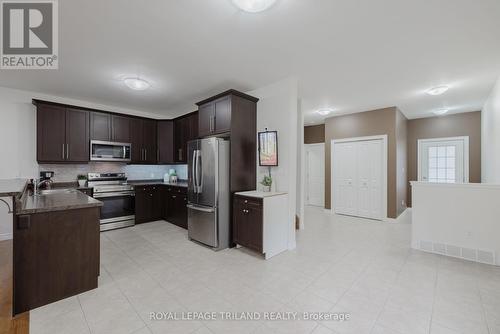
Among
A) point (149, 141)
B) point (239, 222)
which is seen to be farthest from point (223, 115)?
point (149, 141)

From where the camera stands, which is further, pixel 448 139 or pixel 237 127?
pixel 448 139

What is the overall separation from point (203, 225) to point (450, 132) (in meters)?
7.11

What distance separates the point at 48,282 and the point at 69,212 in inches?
26.8

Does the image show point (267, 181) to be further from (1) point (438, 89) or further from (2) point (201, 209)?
(1) point (438, 89)

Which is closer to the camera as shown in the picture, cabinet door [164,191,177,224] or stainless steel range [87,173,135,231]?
stainless steel range [87,173,135,231]

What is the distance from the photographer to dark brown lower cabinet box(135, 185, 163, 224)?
482 centimetres

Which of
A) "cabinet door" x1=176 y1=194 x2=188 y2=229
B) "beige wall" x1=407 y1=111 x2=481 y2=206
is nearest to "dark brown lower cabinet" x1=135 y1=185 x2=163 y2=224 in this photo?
"cabinet door" x1=176 y1=194 x2=188 y2=229

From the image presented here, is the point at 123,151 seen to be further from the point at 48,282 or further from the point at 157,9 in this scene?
the point at 157,9

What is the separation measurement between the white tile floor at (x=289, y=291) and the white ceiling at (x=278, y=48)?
2.83 metres

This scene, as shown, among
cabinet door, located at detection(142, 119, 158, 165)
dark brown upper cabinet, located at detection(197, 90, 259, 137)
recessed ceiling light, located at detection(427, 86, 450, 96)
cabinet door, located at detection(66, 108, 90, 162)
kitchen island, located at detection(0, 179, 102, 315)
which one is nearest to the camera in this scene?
kitchen island, located at detection(0, 179, 102, 315)

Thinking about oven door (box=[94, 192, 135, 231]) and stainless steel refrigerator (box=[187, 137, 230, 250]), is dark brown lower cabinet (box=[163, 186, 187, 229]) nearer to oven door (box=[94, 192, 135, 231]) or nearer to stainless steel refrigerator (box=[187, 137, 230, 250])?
oven door (box=[94, 192, 135, 231])

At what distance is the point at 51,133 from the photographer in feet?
13.5

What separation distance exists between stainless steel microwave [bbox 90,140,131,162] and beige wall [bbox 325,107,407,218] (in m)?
5.34

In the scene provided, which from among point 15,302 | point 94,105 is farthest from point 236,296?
A: point 94,105
